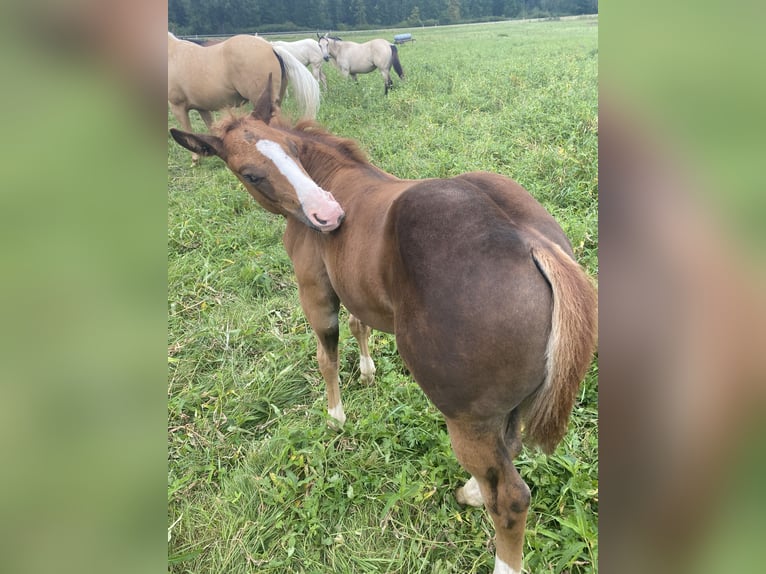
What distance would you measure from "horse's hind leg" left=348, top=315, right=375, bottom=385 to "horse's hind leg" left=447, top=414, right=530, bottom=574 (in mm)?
1157

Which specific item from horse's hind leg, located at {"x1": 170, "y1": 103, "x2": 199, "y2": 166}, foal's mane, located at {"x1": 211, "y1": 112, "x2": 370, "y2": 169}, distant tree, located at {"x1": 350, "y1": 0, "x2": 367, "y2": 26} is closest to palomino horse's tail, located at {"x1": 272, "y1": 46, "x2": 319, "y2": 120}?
distant tree, located at {"x1": 350, "y1": 0, "x2": 367, "y2": 26}

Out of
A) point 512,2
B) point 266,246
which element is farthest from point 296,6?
point 266,246

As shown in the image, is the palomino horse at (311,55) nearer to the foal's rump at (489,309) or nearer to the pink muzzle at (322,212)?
the pink muzzle at (322,212)

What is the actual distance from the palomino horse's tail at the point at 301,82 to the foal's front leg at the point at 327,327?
2.88 meters

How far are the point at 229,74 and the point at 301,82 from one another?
113 centimetres

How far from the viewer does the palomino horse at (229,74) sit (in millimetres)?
4363

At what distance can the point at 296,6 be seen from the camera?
2893 mm

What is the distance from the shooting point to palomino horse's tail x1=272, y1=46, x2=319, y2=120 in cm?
431

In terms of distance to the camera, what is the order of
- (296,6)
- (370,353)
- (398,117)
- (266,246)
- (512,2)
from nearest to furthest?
(512,2) → (370,353) → (296,6) → (266,246) → (398,117)

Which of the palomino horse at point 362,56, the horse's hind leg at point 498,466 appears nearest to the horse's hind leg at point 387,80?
the palomino horse at point 362,56

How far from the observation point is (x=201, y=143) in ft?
5.95

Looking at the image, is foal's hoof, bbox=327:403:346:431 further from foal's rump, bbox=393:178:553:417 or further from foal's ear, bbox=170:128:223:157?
foal's ear, bbox=170:128:223:157
